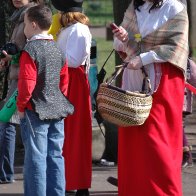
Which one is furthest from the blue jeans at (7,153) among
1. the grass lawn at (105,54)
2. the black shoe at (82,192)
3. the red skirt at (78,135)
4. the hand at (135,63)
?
the grass lawn at (105,54)

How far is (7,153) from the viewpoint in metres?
7.66

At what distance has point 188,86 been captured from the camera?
7.16 m

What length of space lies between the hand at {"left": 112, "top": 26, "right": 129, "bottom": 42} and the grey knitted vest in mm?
438

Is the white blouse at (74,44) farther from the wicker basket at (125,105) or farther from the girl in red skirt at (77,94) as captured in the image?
the wicker basket at (125,105)

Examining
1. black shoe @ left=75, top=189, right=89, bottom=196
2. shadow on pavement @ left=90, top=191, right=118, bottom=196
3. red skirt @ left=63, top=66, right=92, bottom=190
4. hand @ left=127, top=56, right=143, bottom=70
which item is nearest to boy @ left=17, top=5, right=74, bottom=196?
hand @ left=127, top=56, right=143, bottom=70

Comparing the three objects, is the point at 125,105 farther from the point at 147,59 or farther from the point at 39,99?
the point at 39,99

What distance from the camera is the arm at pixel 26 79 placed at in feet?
19.6

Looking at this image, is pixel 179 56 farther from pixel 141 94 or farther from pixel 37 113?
pixel 37 113

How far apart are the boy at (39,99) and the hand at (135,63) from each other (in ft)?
1.68

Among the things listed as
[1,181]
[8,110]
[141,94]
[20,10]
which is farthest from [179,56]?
[1,181]

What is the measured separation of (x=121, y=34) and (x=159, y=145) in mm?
832

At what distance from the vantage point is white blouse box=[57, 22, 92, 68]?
683 centimetres

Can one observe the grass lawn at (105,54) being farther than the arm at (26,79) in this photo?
Yes

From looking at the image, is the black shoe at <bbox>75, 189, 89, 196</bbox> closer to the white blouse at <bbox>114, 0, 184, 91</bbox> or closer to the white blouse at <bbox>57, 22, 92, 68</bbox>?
the white blouse at <bbox>57, 22, 92, 68</bbox>
